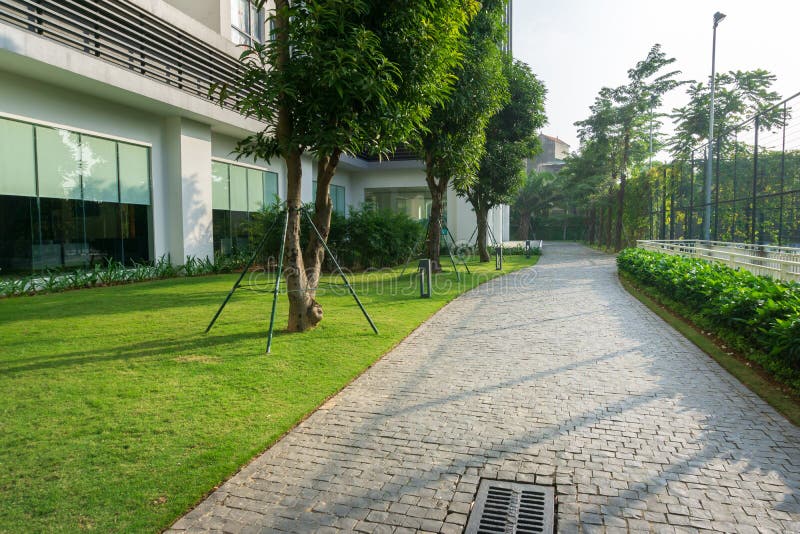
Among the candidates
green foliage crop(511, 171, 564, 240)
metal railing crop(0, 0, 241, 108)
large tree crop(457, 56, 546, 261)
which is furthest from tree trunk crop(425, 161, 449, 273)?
green foliage crop(511, 171, 564, 240)

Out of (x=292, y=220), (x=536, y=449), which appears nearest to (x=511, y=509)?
(x=536, y=449)

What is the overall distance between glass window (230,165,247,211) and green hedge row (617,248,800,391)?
46.5 feet

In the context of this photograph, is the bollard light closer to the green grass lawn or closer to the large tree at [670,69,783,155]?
the green grass lawn

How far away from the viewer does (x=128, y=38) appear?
13.1 m

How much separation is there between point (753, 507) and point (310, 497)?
2575 millimetres

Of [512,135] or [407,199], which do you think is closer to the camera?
[512,135]

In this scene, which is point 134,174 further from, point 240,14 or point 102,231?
point 240,14

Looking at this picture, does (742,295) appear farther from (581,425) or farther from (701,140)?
(701,140)

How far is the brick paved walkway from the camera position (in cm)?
297

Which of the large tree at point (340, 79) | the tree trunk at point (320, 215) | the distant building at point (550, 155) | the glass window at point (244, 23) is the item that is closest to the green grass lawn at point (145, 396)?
the tree trunk at point (320, 215)

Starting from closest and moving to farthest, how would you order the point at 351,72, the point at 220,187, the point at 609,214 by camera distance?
1. the point at 351,72
2. the point at 220,187
3. the point at 609,214

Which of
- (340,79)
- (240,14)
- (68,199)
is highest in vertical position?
(240,14)

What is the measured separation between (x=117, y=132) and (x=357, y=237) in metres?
7.40

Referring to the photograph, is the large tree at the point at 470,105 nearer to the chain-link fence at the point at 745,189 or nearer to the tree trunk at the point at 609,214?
the chain-link fence at the point at 745,189
